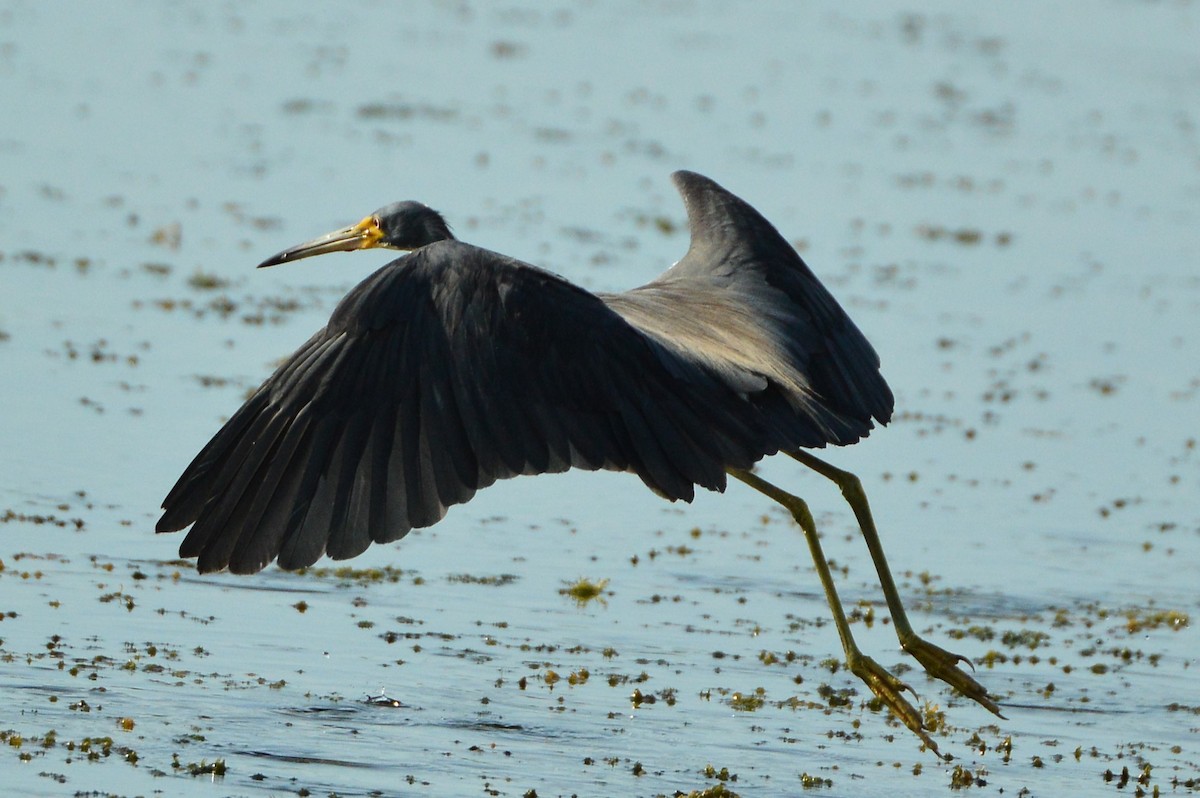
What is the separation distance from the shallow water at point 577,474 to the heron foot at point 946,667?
0.21 meters

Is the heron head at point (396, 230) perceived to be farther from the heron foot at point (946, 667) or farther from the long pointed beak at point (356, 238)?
the heron foot at point (946, 667)

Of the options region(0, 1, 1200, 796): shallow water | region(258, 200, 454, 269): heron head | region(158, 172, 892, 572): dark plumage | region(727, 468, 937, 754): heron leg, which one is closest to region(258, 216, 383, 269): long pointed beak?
region(258, 200, 454, 269): heron head

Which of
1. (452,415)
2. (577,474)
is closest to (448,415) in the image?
(452,415)

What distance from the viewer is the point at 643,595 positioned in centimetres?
823

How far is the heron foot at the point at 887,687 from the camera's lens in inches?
261

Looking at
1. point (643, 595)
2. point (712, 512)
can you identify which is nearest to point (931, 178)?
point (712, 512)

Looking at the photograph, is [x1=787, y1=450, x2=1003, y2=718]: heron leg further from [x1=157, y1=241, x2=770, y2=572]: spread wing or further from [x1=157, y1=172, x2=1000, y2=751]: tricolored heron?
[x1=157, y1=241, x2=770, y2=572]: spread wing

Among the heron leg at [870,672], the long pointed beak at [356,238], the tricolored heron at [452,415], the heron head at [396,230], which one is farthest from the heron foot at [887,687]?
the long pointed beak at [356,238]

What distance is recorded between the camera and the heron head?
794 cm

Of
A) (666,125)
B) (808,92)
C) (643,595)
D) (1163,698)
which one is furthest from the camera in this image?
(808,92)

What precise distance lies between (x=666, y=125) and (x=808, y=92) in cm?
345

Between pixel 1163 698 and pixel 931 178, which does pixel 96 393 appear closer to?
pixel 1163 698

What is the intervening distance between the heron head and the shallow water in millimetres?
1252

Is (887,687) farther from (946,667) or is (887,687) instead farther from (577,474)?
(577,474)
